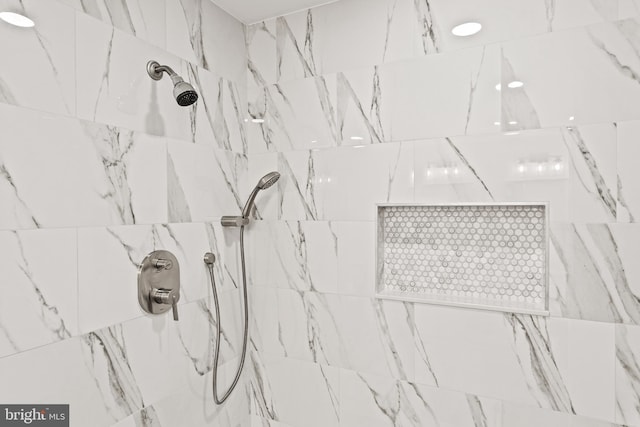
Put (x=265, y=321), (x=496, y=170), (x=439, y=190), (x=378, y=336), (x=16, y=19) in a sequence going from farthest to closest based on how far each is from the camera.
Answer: (x=265, y=321) < (x=378, y=336) < (x=439, y=190) < (x=496, y=170) < (x=16, y=19)

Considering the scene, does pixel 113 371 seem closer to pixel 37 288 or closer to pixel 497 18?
pixel 37 288

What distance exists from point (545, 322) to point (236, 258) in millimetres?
1315

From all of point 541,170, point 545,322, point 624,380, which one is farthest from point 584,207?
point 624,380

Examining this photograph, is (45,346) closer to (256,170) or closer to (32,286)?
(32,286)

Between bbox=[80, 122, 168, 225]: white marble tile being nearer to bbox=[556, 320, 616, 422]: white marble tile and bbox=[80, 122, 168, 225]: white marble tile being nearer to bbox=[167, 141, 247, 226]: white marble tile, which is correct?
bbox=[167, 141, 247, 226]: white marble tile

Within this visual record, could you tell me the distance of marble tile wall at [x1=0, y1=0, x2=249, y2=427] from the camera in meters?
1.04

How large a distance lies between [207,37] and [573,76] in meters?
1.46

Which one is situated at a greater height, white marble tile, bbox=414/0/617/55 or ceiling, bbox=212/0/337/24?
ceiling, bbox=212/0/337/24

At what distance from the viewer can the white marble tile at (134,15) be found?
48.3 inches

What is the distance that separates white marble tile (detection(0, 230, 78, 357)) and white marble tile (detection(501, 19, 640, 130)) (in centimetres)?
153

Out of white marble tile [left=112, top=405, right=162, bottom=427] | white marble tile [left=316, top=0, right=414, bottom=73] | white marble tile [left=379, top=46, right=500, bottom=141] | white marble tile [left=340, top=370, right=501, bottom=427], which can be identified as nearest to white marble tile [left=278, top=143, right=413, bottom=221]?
white marble tile [left=379, top=46, right=500, bottom=141]

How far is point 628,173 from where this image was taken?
1.22 metres

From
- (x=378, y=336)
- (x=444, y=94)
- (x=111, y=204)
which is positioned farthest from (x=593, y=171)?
(x=111, y=204)

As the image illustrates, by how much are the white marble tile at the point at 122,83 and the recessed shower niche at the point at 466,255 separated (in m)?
0.95
